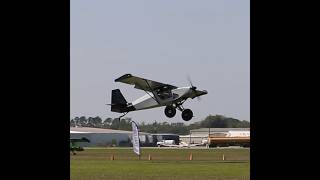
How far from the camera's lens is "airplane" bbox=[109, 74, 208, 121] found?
4459 cm

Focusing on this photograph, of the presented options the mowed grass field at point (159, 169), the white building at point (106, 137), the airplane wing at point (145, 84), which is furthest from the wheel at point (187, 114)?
the white building at point (106, 137)

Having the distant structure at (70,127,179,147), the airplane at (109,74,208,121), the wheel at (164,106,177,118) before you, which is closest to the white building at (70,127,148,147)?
the distant structure at (70,127,179,147)

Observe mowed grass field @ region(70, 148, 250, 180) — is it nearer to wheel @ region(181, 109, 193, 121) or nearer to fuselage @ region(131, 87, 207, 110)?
wheel @ region(181, 109, 193, 121)

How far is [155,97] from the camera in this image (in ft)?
153

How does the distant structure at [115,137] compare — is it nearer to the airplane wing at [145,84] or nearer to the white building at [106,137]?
the white building at [106,137]

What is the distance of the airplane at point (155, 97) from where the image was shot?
4459 centimetres
